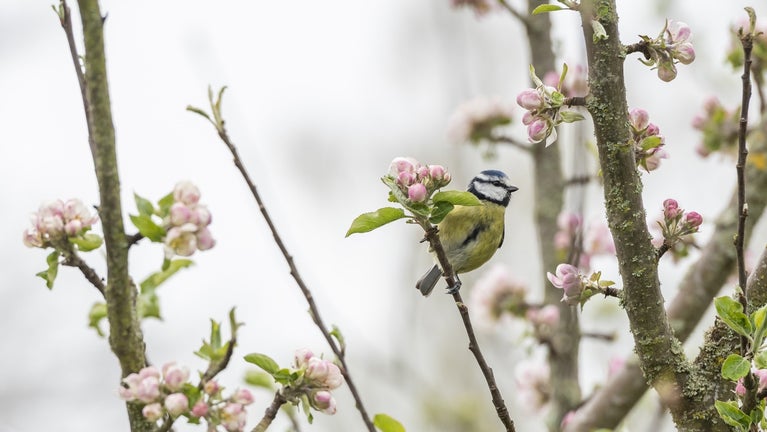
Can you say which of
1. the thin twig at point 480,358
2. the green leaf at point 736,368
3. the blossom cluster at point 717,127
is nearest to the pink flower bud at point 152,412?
the thin twig at point 480,358

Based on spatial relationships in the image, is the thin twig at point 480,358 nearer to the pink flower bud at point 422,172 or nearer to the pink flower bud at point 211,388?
the pink flower bud at point 422,172

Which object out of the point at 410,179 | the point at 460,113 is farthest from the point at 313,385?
the point at 460,113

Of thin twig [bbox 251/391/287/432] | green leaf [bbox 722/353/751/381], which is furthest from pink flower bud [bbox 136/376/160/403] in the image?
green leaf [bbox 722/353/751/381]

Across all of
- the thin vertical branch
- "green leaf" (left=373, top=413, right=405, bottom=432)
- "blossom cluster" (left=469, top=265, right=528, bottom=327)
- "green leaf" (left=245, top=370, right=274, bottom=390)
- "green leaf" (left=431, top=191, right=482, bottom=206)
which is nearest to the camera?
the thin vertical branch

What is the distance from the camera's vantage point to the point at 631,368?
3.20m

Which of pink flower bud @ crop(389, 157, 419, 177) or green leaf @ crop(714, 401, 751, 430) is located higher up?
pink flower bud @ crop(389, 157, 419, 177)

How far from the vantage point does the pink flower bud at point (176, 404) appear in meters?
1.63

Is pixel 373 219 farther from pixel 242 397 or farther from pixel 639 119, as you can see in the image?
pixel 639 119

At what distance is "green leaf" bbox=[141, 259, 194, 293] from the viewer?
2.07m

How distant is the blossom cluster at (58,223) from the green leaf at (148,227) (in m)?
0.16

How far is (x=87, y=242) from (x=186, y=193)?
0.74 ft

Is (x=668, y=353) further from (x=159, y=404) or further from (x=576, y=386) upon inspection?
(x=576, y=386)

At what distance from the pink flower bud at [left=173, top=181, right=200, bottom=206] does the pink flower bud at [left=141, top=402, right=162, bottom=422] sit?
0.38 metres

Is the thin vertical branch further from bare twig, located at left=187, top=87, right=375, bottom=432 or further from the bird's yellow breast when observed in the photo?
the bird's yellow breast
